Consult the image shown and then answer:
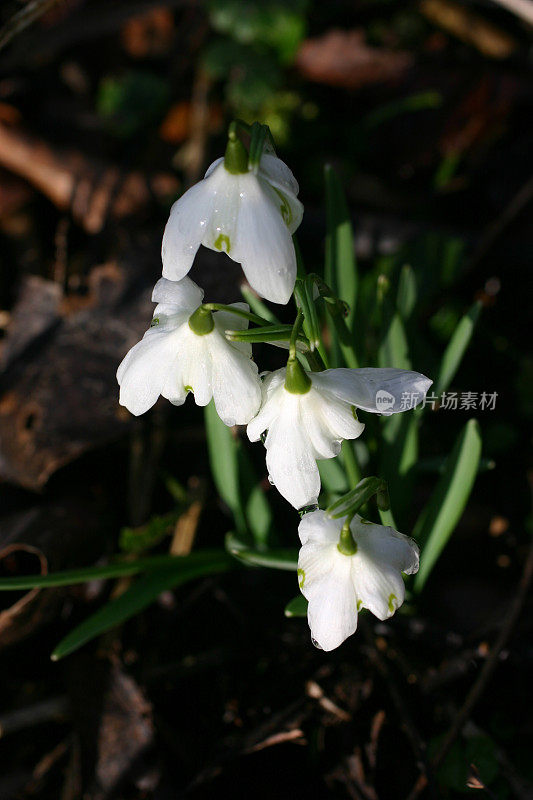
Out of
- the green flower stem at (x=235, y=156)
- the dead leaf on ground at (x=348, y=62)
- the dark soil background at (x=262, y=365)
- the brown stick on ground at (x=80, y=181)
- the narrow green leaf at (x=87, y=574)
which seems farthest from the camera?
the dead leaf on ground at (x=348, y=62)

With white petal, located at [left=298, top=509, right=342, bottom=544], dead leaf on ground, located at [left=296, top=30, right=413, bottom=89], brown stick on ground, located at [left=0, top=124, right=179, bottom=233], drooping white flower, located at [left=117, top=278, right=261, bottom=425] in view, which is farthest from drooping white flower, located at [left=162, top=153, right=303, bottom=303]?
dead leaf on ground, located at [left=296, top=30, right=413, bottom=89]

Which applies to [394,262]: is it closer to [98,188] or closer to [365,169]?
[365,169]

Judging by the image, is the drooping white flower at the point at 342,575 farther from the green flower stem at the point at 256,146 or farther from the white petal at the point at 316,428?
the green flower stem at the point at 256,146

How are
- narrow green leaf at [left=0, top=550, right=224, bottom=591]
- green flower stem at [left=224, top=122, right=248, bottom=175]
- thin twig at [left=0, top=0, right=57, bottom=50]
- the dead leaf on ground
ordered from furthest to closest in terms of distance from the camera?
1. the dead leaf on ground
2. thin twig at [left=0, top=0, right=57, bottom=50]
3. narrow green leaf at [left=0, top=550, right=224, bottom=591]
4. green flower stem at [left=224, top=122, right=248, bottom=175]

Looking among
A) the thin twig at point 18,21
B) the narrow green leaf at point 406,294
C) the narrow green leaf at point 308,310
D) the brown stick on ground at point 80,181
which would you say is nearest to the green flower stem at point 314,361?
the narrow green leaf at point 308,310

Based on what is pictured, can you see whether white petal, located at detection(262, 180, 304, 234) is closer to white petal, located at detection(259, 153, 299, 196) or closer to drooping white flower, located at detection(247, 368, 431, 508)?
white petal, located at detection(259, 153, 299, 196)

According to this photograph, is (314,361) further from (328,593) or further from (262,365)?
(262,365)

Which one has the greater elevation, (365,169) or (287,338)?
(287,338)

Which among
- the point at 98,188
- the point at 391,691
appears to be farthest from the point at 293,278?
the point at 98,188
